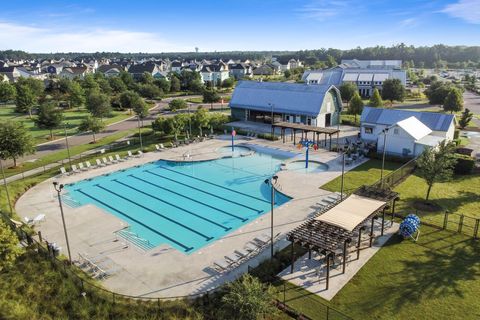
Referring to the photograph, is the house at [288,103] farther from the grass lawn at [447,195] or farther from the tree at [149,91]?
the tree at [149,91]

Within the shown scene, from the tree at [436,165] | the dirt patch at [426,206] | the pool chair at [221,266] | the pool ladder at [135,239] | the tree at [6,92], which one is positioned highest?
the tree at [6,92]

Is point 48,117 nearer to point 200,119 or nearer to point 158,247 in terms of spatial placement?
point 200,119

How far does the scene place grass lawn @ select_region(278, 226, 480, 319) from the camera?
47.9 ft

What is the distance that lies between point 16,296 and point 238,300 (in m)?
10.5

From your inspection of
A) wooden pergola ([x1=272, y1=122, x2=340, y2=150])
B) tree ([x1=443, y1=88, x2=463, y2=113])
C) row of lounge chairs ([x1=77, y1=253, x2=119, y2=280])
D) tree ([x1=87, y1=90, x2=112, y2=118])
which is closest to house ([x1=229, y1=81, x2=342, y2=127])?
wooden pergola ([x1=272, y1=122, x2=340, y2=150])

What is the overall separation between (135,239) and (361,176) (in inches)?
758

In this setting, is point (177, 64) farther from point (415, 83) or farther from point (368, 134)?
point (368, 134)

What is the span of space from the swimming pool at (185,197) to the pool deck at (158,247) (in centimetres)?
110

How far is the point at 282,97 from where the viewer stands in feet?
162

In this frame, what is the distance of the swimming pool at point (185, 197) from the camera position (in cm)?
2256

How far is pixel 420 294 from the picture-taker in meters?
15.5

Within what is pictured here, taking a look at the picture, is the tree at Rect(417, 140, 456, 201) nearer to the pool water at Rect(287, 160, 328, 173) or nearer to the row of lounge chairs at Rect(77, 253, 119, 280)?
the pool water at Rect(287, 160, 328, 173)

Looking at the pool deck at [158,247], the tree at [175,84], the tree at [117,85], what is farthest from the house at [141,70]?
the pool deck at [158,247]

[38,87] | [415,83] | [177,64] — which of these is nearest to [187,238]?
[38,87]
